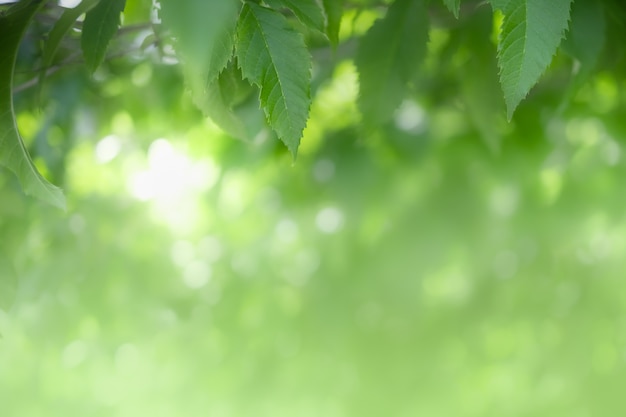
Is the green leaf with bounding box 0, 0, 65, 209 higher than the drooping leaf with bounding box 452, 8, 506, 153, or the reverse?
the green leaf with bounding box 0, 0, 65, 209

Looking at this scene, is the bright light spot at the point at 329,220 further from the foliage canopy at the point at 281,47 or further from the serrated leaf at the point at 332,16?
the serrated leaf at the point at 332,16

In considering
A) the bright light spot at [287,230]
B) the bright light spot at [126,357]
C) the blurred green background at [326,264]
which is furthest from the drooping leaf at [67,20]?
the bright light spot at [126,357]

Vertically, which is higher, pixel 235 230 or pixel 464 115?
pixel 464 115

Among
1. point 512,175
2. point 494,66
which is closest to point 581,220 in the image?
point 512,175

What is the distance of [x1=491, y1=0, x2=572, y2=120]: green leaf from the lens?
0.55 metres

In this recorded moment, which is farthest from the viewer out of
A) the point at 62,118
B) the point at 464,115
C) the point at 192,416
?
the point at 192,416

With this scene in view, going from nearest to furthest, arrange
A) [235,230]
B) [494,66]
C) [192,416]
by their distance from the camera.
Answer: [494,66] < [235,230] < [192,416]

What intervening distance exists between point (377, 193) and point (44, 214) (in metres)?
0.96

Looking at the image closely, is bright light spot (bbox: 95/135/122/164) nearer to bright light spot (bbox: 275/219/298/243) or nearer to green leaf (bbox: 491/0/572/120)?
bright light spot (bbox: 275/219/298/243)

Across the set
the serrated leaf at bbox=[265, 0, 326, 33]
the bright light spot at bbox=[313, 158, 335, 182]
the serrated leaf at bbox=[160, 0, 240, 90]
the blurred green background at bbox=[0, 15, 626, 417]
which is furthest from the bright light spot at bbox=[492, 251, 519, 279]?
the serrated leaf at bbox=[160, 0, 240, 90]

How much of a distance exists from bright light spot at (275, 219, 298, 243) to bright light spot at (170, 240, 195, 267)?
0.31 metres

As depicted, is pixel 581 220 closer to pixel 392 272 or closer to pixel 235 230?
pixel 392 272

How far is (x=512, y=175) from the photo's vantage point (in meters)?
2.05

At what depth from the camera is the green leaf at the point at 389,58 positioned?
87 centimetres
